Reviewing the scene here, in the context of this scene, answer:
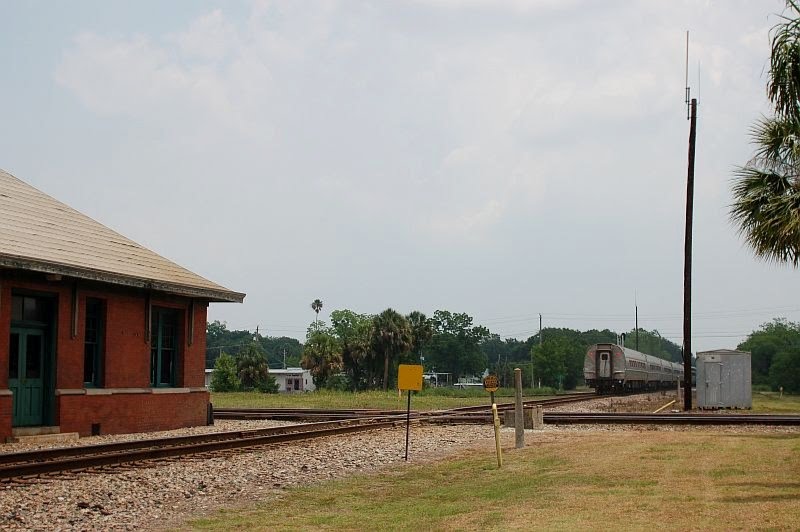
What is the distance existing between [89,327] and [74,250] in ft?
6.01

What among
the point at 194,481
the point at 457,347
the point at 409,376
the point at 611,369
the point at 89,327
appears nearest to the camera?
the point at 194,481

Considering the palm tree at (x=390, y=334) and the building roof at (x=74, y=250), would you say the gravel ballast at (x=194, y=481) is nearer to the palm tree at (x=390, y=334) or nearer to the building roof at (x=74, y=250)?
the building roof at (x=74, y=250)

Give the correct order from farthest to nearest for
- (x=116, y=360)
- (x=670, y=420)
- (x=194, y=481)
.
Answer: (x=670, y=420) → (x=116, y=360) → (x=194, y=481)

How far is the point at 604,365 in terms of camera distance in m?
59.6

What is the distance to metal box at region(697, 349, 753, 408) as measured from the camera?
111ft

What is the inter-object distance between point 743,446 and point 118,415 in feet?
44.8

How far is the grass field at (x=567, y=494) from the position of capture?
364 inches

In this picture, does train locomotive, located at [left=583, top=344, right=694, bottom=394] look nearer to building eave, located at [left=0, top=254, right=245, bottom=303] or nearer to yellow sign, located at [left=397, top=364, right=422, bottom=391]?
building eave, located at [left=0, top=254, right=245, bottom=303]

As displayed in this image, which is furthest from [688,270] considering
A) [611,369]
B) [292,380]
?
[292,380]

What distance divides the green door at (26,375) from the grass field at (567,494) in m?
8.97

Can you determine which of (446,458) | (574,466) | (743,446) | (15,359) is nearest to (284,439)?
(446,458)

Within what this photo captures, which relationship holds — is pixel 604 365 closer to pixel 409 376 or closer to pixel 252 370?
pixel 252 370

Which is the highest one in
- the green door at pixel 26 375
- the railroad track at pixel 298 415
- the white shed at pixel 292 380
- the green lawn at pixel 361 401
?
the green door at pixel 26 375

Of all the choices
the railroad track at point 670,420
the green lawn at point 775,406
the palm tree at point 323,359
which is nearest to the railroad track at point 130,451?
the railroad track at point 670,420
